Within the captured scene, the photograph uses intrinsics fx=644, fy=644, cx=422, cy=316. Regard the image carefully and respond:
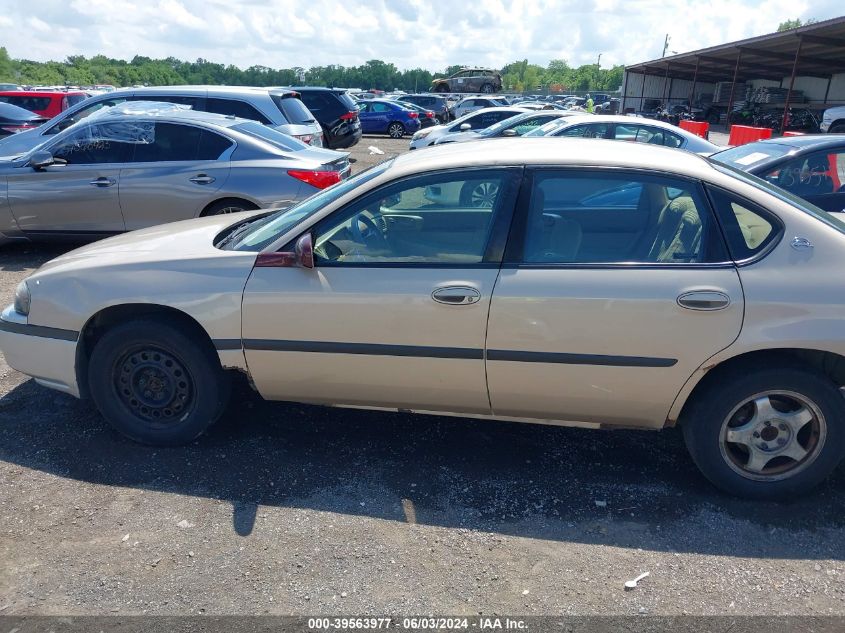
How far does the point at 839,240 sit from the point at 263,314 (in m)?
2.69

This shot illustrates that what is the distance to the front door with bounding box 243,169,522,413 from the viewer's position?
3.03 m

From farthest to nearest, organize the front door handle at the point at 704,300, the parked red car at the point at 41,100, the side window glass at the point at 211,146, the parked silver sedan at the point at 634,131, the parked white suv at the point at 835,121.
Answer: the parked white suv at the point at 835,121
the parked red car at the point at 41,100
the parked silver sedan at the point at 634,131
the side window glass at the point at 211,146
the front door handle at the point at 704,300

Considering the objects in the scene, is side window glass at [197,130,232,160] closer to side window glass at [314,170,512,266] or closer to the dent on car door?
side window glass at [314,170,512,266]

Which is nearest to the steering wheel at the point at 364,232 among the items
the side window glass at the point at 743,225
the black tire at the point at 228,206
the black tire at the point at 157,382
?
the black tire at the point at 157,382

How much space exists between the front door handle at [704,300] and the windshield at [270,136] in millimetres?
5262

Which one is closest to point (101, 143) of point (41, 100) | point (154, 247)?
point (154, 247)

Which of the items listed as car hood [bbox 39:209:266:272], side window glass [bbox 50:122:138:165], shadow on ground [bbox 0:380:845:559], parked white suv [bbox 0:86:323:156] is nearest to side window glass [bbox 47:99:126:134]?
parked white suv [bbox 0:86:323:156]

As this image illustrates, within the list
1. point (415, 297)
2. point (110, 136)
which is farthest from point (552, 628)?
point (110, 136)

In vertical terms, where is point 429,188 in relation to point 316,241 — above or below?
above

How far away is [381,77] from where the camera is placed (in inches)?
3396

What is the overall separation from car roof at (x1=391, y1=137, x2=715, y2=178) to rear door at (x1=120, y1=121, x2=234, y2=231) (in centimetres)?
377

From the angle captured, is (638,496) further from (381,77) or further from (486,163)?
Result: (381,77)

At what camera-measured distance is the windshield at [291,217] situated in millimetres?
3369

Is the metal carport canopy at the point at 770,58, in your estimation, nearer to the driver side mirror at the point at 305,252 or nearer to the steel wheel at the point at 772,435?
the steel wheel at the point at 772,435
